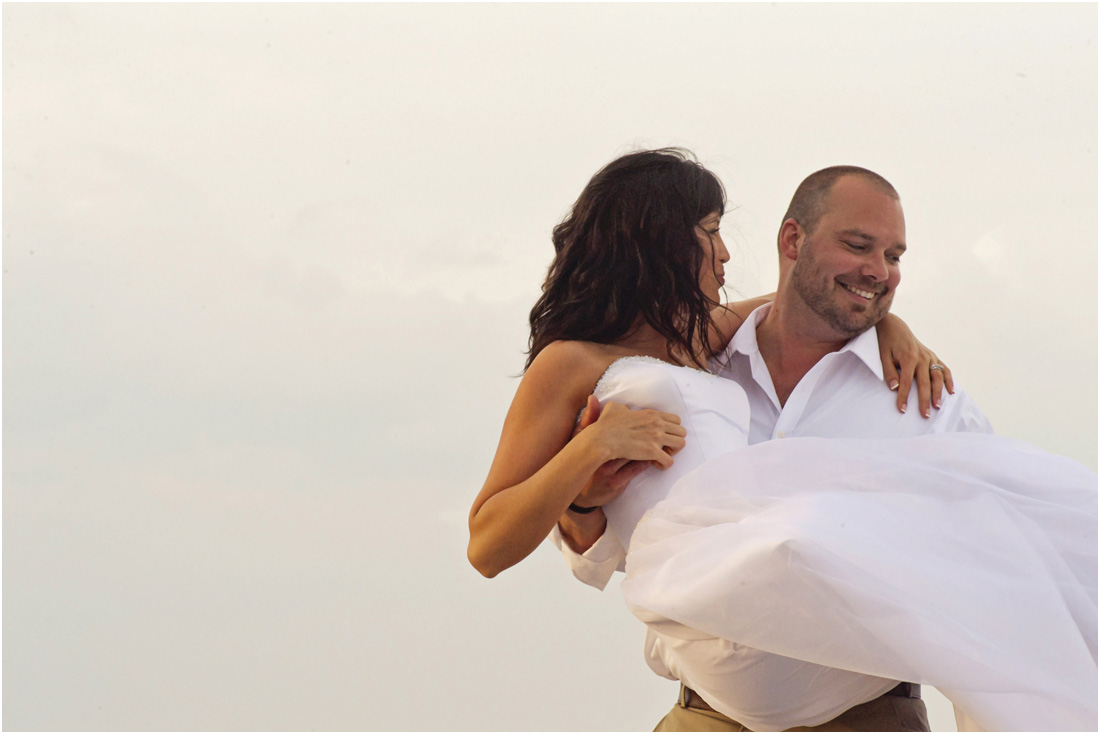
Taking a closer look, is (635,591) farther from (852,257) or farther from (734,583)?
(852,257)

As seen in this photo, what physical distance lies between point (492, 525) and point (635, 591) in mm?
438

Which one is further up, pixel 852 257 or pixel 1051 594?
pixel 852 257

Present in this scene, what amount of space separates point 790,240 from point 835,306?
0.33 m

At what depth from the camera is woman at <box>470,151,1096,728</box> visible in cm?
220

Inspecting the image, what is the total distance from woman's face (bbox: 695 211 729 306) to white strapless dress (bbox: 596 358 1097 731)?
1.96 ft

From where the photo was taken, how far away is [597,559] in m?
3.11

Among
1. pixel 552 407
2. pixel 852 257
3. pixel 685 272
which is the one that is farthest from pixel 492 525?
pixel 852 257

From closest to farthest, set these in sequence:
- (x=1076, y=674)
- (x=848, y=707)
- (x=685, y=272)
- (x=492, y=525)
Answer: (x=1076, y=674), (x=848, y=707), (x=492, y=525), (x=685, y=272)

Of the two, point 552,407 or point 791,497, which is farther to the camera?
point 552,407

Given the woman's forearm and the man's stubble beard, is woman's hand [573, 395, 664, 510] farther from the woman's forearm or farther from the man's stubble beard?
the man's stubble beard

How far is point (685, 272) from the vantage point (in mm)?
3170

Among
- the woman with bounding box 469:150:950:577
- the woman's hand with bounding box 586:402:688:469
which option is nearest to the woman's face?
the woman with bounding box 469:150:950:577

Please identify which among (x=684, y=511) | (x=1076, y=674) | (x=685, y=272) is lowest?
(x=1076, y=674)

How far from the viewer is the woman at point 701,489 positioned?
220 cm
